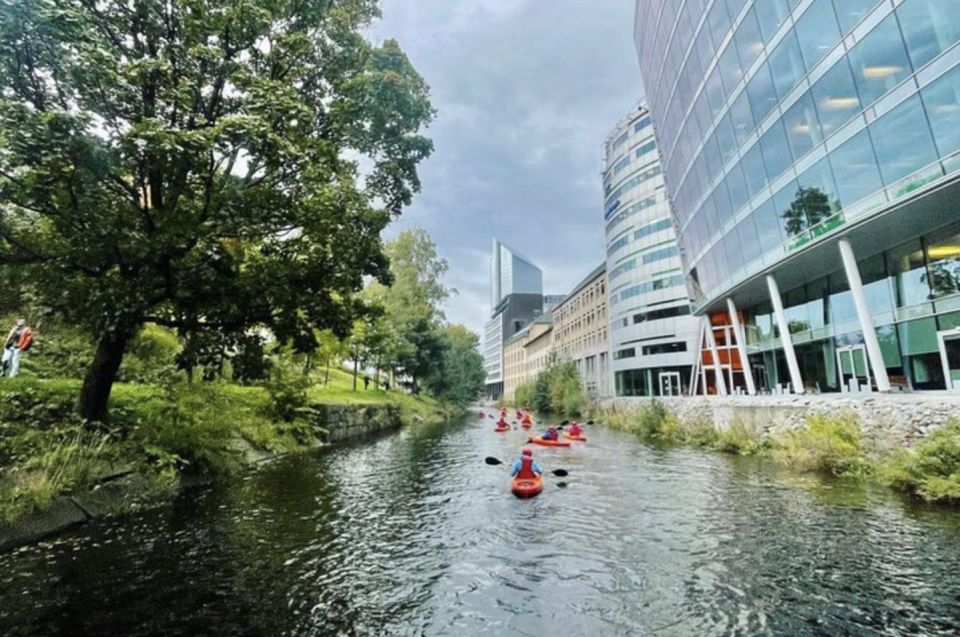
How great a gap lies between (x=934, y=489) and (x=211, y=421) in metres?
17.8

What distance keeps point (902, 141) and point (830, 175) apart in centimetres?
341

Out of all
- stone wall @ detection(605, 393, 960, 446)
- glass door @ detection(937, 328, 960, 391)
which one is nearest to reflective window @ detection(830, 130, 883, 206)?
glass door @ detection(937, 328, 960, 391)

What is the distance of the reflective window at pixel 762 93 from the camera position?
22391 mm

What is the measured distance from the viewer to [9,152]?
704cm

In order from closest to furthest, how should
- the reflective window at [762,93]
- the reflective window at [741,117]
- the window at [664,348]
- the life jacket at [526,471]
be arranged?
the life jacket at [526,471], the reflective window at [762,93], the reflective window at [741,117], the window at [664,348]

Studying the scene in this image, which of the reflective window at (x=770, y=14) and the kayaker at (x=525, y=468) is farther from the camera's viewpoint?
the reflective window at (x=770, y=14)

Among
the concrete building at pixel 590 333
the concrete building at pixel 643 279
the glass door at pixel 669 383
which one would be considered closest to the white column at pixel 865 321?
the concrete building at pixel 643 279

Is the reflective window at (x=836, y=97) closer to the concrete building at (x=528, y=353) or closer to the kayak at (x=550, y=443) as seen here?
the kayak at (x=550, y=443)

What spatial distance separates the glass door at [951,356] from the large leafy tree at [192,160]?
66.6ft

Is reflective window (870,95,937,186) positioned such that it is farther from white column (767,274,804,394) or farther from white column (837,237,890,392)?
white column (767,274,804,394)

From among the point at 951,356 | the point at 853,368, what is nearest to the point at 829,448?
the point at 951,356

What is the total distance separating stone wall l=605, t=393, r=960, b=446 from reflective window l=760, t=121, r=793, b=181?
10.6m

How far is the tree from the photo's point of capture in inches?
2160

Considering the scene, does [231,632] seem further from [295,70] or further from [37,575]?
[295,70]
